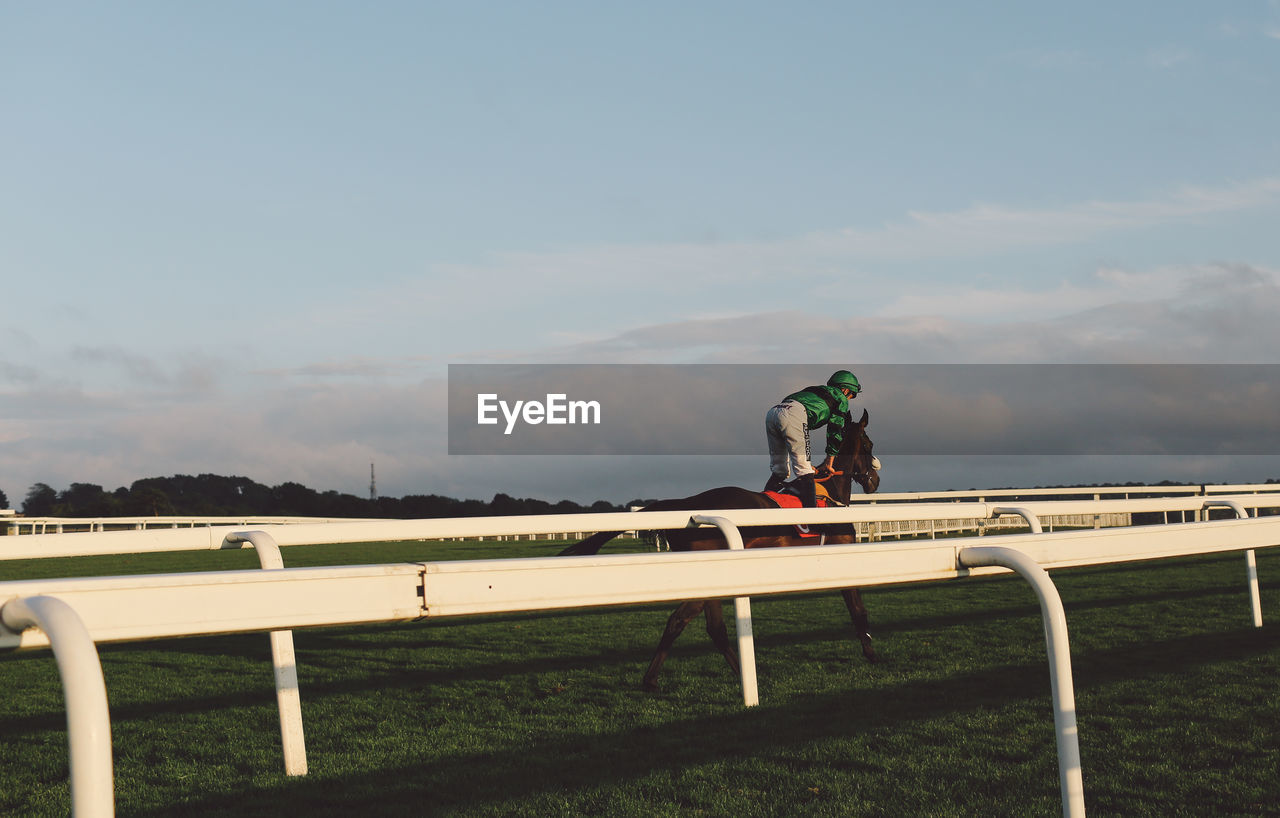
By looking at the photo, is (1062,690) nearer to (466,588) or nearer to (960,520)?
(466,588)

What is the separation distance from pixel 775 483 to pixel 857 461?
2.86 feet

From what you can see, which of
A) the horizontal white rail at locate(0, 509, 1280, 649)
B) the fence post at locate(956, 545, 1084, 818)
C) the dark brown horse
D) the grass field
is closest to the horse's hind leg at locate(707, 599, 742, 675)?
the dark brown horse

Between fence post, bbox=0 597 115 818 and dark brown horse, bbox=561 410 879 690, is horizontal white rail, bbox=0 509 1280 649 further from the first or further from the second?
dark brown horse, bbox=561 410 879 690

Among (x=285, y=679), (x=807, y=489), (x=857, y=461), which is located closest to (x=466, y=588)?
(x=285, y=679)

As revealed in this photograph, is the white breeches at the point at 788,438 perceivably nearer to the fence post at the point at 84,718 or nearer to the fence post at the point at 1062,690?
the fence post at the point at 1062,690

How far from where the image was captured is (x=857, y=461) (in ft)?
27.9

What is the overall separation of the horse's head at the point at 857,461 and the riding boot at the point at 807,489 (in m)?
0.66

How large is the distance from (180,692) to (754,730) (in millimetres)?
3681

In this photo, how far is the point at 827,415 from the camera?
8.23 meters

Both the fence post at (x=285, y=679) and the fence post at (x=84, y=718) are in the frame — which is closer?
the fence post at (x=84, y=718)

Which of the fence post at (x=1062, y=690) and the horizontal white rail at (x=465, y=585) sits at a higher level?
the horizontal white rail at (x=465, y=585)

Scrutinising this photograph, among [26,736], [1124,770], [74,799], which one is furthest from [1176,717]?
[26,736]

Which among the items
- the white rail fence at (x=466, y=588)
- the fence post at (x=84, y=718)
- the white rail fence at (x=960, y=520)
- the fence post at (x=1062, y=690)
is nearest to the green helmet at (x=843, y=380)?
the white rail fence at (x=466, y=588)

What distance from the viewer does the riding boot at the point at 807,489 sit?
7699mm
